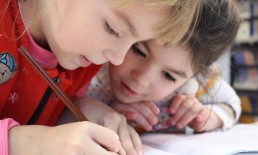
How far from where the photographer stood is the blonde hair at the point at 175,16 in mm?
377

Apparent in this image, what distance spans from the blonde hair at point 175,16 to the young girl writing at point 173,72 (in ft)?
0.19

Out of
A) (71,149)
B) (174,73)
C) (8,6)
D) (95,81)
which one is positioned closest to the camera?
(71,149)

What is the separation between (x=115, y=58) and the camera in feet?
1.41

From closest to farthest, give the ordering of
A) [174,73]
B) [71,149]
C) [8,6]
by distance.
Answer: [71,149] < [8,6] < [174,73]

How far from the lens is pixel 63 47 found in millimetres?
430

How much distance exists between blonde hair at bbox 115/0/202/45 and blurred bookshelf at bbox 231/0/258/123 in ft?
3.86

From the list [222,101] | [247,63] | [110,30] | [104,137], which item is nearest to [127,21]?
[110,30]

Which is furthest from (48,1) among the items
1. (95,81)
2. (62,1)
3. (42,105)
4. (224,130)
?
(224,130)

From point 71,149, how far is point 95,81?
342 millimetres

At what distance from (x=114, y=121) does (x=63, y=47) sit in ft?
0.42

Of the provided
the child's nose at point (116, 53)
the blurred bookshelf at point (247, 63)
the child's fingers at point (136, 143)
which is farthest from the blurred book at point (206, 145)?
the blurred bookshelf at point (247, 63)

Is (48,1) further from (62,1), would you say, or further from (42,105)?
(42,105)

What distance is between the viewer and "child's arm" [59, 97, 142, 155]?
0.44 metres

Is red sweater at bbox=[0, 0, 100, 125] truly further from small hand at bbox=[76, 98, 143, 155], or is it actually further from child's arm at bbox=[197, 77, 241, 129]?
child's arm at bbox=[197, 77, 241, 129]
